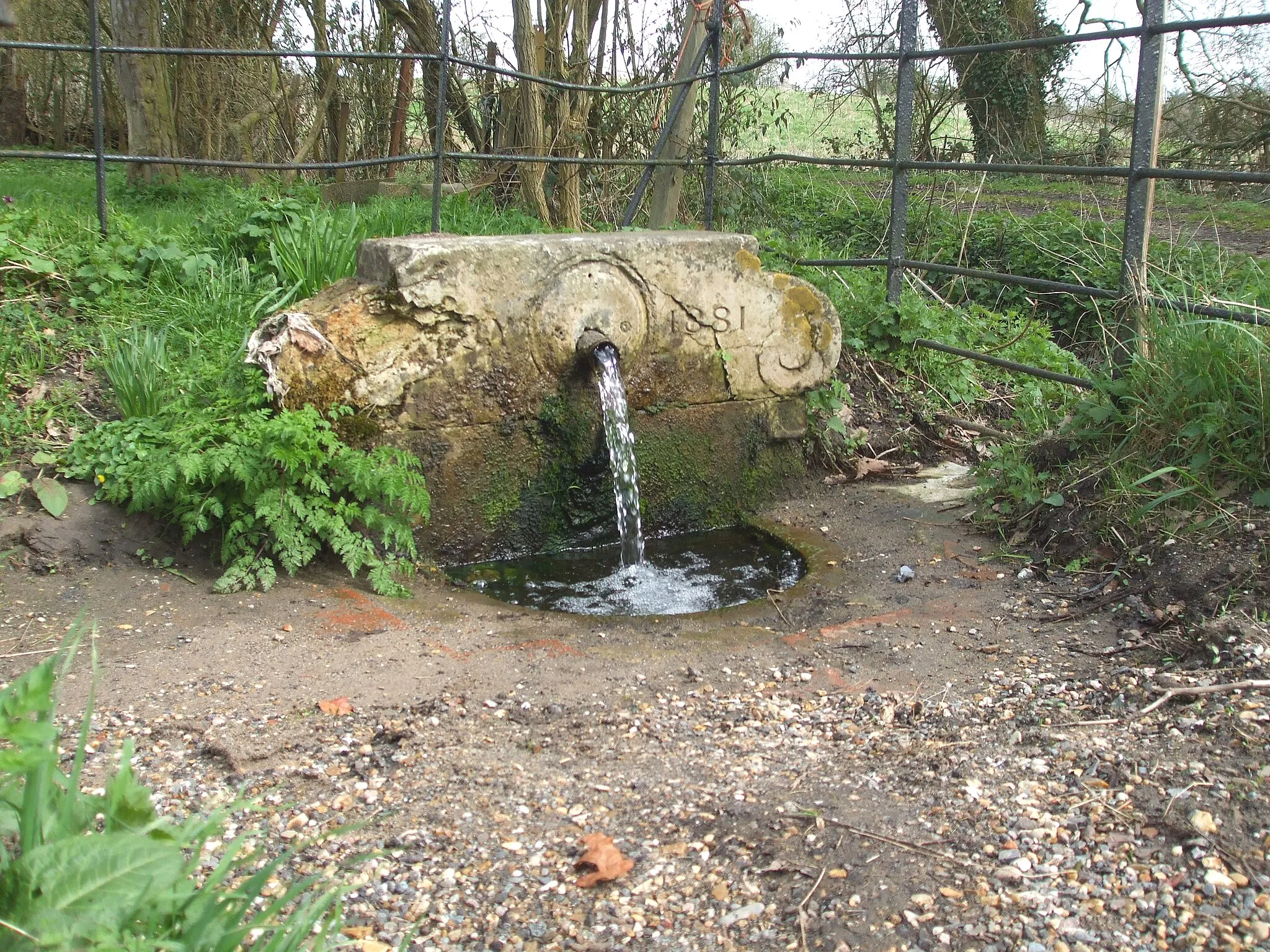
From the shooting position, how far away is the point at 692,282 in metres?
4.70

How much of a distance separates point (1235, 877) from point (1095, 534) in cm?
197

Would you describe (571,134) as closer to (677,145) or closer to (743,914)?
(677,145)

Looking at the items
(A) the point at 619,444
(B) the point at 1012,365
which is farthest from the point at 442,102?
(B) the point at 1012,365

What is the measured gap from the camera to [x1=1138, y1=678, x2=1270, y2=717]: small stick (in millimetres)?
2646

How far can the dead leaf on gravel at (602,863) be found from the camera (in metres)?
2.14

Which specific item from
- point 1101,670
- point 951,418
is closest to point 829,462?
point 951,418

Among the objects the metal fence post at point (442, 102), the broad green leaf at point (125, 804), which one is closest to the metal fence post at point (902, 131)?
the metal fence post at point (442, 102)

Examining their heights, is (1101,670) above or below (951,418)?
below

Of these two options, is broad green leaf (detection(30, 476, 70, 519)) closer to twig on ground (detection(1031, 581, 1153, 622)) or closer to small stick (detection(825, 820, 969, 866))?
small stick (detection(825, 820, 969, 866))

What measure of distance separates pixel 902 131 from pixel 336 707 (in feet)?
13.6

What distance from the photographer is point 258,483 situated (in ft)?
12.3

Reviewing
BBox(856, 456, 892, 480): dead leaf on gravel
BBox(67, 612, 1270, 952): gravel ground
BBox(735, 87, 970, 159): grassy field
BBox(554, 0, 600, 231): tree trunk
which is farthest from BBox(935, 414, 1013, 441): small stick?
BBox(735, 87, 970, 159): grassy field

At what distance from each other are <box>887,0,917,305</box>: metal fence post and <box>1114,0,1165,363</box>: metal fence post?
54.8 inches

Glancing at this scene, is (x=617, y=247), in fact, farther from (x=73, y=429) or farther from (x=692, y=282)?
(x=73, y=429)
